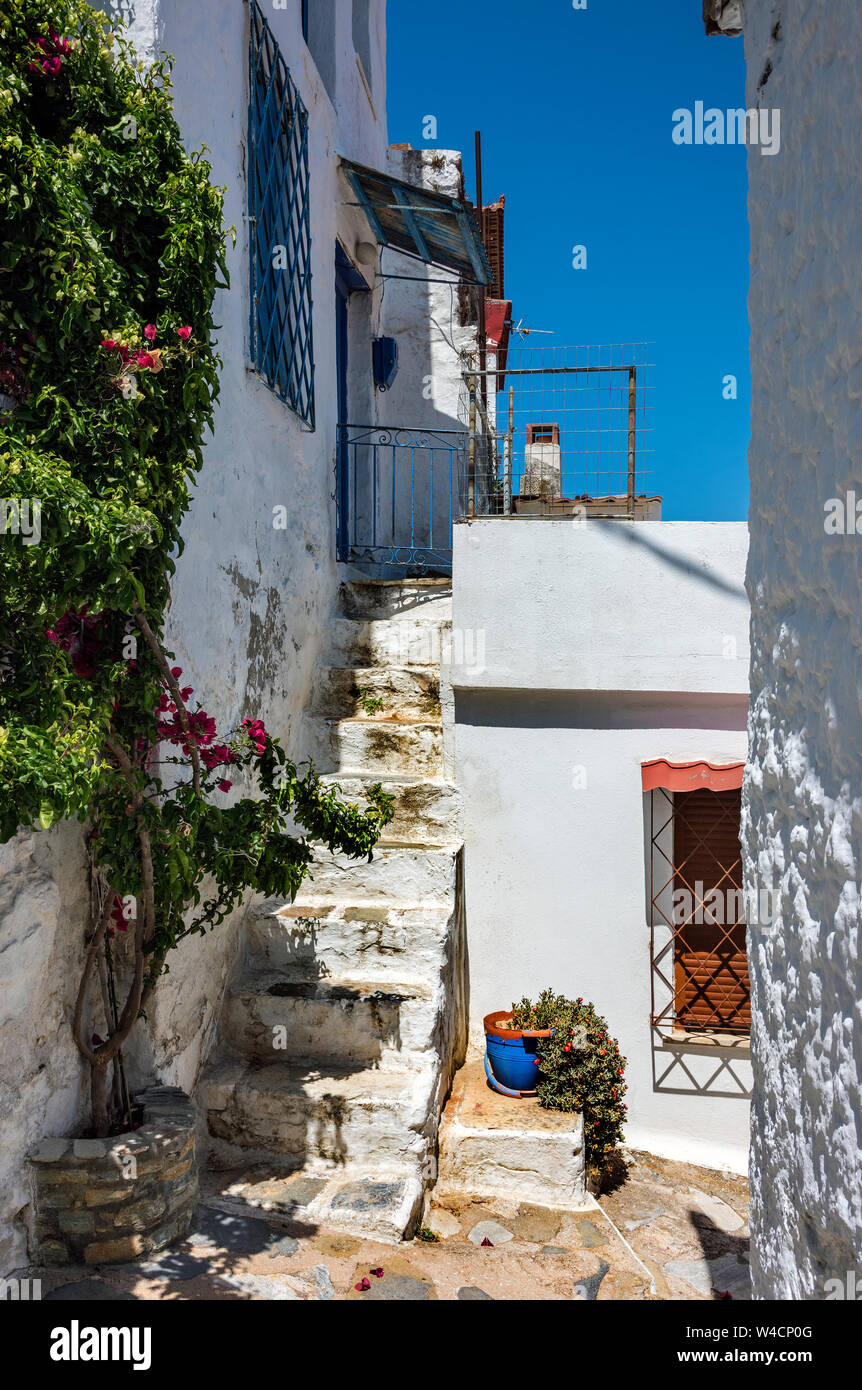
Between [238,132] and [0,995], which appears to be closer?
[0,995]

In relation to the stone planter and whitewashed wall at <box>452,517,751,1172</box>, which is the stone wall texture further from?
whitewashed wall at <box>452,517,751,1172</box>

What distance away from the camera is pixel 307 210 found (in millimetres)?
7141

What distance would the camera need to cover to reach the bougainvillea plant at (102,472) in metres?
3.05

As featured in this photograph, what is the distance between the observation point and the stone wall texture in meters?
2.19

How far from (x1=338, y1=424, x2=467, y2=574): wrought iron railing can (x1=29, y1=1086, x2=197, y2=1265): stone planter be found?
576 cm

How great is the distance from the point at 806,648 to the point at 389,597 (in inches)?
236

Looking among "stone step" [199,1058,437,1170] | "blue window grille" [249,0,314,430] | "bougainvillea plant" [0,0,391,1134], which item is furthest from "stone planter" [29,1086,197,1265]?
"blue window grille" [249,0,314,430]

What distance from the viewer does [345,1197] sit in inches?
180

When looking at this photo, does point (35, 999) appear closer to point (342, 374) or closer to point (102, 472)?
point (102, 472)

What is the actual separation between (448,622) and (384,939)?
2.80 m

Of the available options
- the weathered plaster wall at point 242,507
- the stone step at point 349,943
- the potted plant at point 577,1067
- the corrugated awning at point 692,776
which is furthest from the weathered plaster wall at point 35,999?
the corrugated awning at point 692,776
